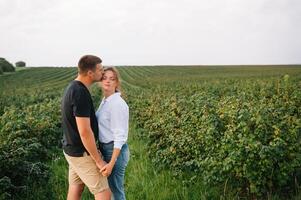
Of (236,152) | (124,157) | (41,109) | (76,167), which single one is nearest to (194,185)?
(236,152)

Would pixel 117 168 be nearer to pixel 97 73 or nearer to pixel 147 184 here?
pixel 97 73

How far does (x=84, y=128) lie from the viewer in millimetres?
3979

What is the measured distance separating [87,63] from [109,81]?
1.23 ft

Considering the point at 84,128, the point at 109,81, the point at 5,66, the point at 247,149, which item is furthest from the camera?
the point at 5,66

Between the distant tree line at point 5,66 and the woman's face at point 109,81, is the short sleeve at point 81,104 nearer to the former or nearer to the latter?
the woman's face at point 109,81

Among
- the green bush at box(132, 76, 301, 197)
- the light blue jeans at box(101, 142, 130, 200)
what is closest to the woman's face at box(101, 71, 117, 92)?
the light blue jeans at box(101, 142, 130, 200)

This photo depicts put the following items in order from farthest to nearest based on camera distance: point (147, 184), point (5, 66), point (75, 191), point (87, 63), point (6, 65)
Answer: point (6, 65) < point (5, 66) < point (147, 184) < point (75, 191) < point (87, 63)

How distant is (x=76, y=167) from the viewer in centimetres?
427

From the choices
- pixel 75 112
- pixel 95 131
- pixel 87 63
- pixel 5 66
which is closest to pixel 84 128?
pixel 75 112

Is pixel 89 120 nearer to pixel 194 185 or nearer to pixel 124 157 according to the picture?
pixel 124 157

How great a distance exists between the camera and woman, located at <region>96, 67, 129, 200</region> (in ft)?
13.9

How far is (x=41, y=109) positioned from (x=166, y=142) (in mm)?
4107

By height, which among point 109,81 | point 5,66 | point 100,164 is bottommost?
point 5,66

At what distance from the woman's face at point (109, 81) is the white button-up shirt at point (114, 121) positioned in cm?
8
